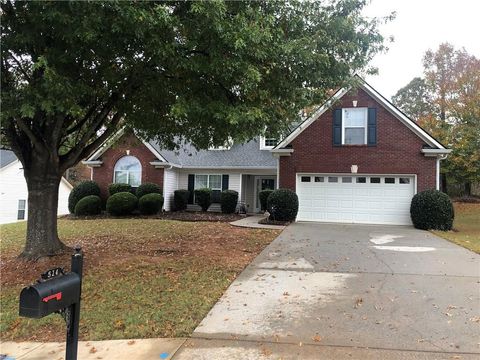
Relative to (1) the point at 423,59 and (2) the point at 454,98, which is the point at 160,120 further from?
(1) the point at 423,59

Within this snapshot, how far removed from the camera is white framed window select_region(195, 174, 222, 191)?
24.3 meters

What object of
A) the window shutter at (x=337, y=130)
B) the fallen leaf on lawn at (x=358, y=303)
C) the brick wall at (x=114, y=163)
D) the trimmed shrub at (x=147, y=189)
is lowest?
the fallen leaf on lawn at (x=358, y=303)

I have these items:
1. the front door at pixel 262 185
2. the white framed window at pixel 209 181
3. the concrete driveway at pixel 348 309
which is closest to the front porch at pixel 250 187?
the front door at pixel 262 185

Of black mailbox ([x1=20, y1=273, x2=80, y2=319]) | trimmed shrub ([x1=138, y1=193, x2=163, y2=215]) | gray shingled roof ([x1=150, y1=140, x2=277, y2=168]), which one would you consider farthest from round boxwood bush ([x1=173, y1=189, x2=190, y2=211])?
black mailbox ([x1=20, y1=273, x2=80, y2=319])

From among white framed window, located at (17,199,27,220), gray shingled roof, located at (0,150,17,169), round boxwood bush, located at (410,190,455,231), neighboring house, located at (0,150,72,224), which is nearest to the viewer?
round boxwood bush, located at (410,190,455,231)

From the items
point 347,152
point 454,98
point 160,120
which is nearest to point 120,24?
point 160,120

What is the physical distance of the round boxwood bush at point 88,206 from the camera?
21.8 m

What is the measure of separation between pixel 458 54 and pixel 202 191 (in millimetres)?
22381

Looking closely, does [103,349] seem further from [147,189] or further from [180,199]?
[180,199]

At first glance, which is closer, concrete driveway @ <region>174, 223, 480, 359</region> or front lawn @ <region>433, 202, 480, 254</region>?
concrete driveway @ <region>174, 223, 480, 359</region>

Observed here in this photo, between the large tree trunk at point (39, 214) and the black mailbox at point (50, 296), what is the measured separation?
6478 millimetres

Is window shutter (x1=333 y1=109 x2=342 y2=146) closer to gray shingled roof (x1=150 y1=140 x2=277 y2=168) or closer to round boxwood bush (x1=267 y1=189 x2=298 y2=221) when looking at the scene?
round boxwood bush (x1=267 y1=189 x2=298 y2=221)

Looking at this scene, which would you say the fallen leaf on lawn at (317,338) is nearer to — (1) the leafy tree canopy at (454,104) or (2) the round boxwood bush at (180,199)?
(2) the round boxwood bush at (180,199)

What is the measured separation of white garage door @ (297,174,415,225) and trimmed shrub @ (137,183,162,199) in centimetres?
758
